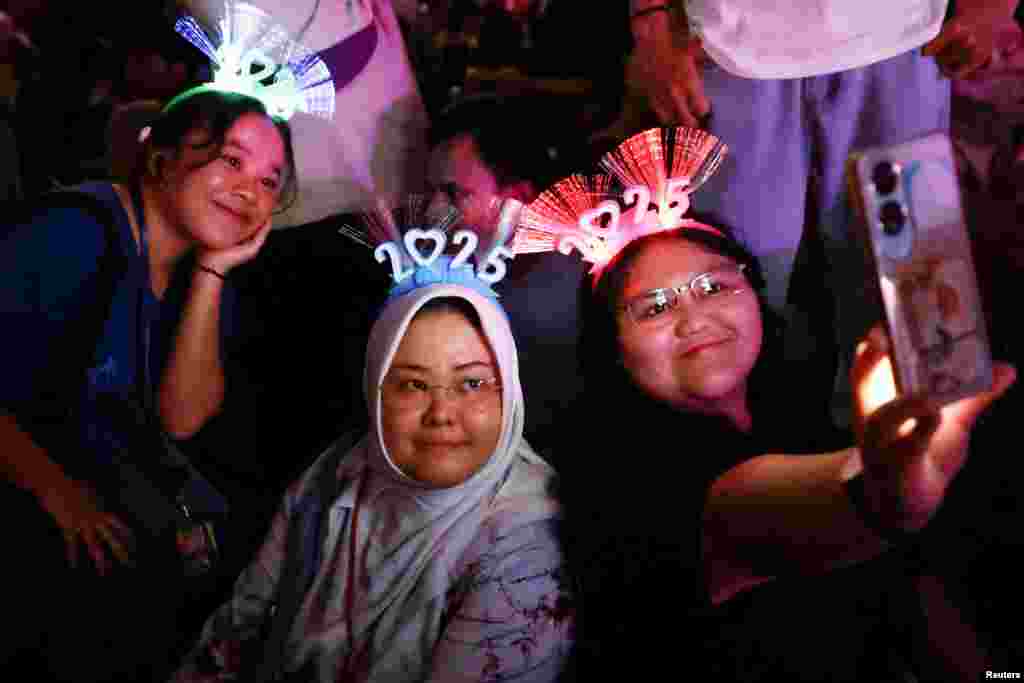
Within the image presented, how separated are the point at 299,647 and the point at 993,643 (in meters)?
1.07

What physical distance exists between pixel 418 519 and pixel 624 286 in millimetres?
513

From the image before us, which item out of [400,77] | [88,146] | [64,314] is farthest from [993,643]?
[88,146]

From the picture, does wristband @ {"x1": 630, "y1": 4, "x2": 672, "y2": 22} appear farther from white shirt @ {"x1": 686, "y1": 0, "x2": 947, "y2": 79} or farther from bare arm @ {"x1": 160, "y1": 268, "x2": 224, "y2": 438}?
bare arm @ {"x1": 160, "y1": 268, "x2": 224, "y2": 438}

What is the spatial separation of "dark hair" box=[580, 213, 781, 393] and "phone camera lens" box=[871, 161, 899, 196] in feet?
1.32

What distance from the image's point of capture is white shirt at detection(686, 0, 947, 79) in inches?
54.4

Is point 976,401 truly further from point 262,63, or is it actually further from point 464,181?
point 262,63

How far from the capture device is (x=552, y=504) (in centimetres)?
151

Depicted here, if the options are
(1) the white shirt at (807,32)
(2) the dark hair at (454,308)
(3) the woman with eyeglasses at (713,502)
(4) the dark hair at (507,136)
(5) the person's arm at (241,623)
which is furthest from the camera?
(4) the dark hair at (507,136)

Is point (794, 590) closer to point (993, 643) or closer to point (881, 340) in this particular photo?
point (993, 643)

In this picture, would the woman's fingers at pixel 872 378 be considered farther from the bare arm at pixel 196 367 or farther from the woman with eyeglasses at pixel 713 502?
the bare arm at pixel 196 367

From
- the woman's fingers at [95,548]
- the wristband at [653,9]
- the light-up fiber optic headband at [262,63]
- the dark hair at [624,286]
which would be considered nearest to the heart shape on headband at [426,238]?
the dark hair at [624,286]

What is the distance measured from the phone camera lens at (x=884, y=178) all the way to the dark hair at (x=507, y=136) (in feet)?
2.27

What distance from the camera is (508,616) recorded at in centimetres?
141

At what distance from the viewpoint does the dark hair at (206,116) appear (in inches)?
64.4
